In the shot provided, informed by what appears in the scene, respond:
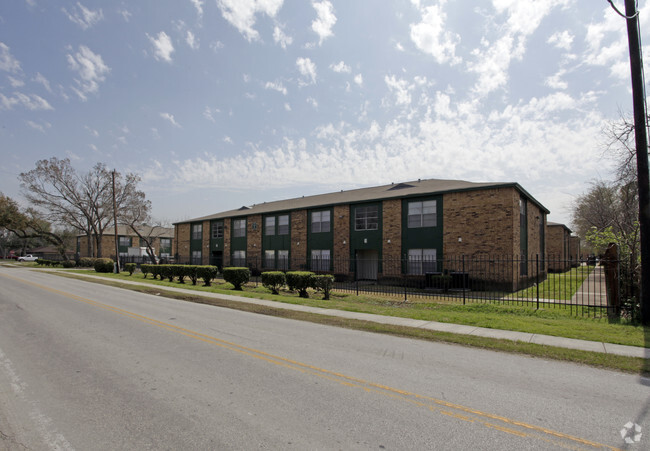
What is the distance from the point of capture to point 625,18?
388 inches

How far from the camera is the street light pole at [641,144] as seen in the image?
9.52 meters

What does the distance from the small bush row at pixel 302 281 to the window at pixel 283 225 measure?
13.0 m

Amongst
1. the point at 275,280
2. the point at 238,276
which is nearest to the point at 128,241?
the point at 238,276

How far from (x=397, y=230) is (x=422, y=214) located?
204 cm

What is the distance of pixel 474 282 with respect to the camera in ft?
67.5

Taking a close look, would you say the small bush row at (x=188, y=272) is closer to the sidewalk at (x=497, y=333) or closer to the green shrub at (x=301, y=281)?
the green shrub at (x=301, y=281)

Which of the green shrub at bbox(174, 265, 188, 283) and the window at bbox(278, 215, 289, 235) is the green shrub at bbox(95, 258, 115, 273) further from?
the window at bbox(278, 215, 289, 235)

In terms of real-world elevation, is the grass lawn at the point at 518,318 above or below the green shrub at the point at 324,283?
below

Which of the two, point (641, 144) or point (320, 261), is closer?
point (641, 144)

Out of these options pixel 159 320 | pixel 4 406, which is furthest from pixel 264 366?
pixel 159 320

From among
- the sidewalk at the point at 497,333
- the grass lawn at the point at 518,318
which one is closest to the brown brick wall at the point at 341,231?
the grass lawn at the point at 518,318

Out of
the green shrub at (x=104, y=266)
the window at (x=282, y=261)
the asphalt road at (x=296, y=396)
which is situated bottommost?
the green shrub at (x=104, y=266)

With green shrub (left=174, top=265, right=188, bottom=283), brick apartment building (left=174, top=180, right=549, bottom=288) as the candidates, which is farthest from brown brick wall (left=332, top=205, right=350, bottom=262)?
green shrub (left=174, top=265, right=188, bottom=283)

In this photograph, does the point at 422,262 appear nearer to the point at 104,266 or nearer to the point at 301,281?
the point at 301,281
